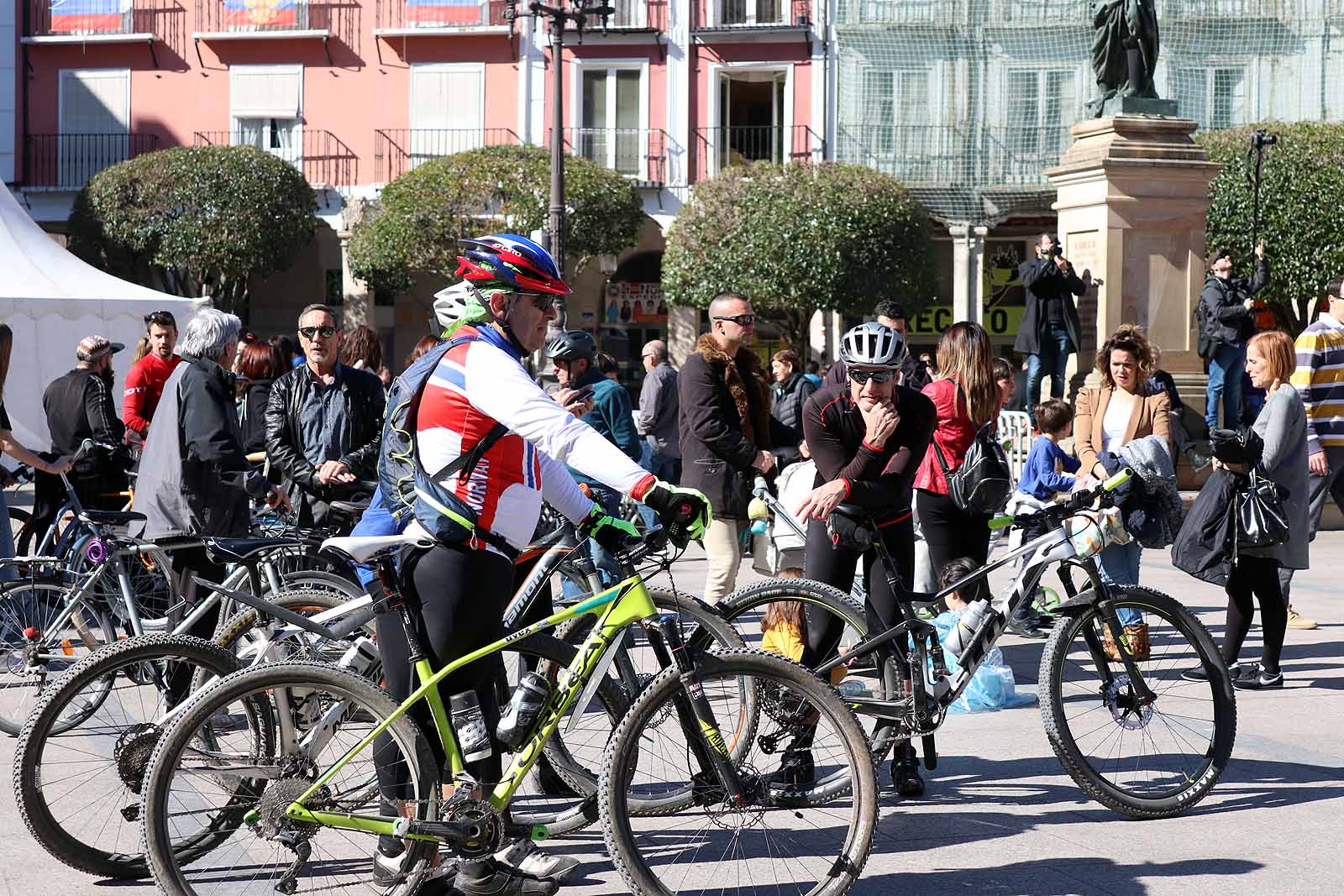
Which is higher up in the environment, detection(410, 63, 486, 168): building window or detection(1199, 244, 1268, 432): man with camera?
detection(410, 63, 486, 168): building window

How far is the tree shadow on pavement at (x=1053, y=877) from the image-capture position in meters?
4.83

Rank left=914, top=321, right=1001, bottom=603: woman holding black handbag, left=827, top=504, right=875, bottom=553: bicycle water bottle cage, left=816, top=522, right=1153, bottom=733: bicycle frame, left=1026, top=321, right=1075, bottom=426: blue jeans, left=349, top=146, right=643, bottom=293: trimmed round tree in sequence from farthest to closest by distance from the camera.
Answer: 1. left=349, top=146, right=643, bottom=293: trimmed round tree
2. left=1026, top=321, right=1075, bottom=426: blue jeans
3. left=914, top=321, right=1001, bottom=603: woman holding black handbag
4. left=827, top=504, right=875, bottom=553: bicycle water bottle cage
5. left=816, top=522, right=1153, bottom=733: bicycle frame

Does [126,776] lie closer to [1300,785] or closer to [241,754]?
[241,754]

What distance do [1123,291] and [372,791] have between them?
13.1 m

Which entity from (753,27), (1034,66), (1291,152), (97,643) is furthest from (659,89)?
(97,643)

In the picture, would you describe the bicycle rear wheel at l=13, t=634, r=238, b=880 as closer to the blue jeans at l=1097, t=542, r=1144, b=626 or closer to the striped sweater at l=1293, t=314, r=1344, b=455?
the blue jeans at l=1097, t=542, r=1144, b=626

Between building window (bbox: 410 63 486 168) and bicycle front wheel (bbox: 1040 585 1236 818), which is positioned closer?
bicycle front wheel (bbox: 1040 585 1236 818)

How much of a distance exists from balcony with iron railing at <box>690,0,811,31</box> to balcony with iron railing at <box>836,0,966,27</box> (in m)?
0.81

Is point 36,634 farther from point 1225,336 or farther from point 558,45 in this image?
point 558,45

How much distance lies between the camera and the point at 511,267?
14.6 ft

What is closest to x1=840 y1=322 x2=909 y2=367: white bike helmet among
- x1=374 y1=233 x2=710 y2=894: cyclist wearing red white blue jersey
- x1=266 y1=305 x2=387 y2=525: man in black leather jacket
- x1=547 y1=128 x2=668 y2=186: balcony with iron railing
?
x1=374 y1=233 x2=710 y2=894: cyclist wearing red white blue jersey

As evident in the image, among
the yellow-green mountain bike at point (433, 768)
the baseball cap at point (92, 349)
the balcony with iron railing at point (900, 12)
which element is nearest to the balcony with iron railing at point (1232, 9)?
the balcony with iron railing at point (900, 12)

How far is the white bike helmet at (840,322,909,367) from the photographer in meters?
5.88

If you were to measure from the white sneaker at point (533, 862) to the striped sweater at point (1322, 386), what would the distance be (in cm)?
575
